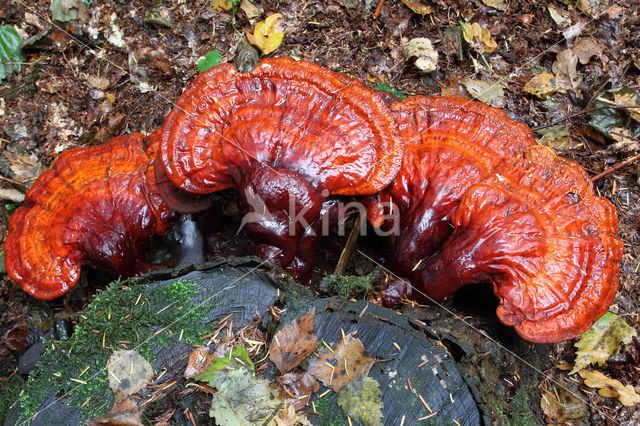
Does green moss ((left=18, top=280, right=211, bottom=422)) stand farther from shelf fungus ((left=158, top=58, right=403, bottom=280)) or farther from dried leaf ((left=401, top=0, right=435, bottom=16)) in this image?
dried leaf ((left=401, top=0, right=435, bottom=16))

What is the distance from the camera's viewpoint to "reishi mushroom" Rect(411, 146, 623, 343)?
3260 millimetres

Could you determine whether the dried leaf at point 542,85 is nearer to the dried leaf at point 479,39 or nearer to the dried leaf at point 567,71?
the dried leaf at point 567,71

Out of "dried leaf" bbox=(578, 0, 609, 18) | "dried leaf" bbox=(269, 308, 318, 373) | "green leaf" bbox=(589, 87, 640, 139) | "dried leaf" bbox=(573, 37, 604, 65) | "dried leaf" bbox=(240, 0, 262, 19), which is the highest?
"dried leaf" bbox=(240, 0, 262, 19)

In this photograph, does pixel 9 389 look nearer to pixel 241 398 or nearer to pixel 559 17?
pixel 241 398

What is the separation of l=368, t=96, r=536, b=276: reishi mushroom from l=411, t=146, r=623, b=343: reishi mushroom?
145 mm

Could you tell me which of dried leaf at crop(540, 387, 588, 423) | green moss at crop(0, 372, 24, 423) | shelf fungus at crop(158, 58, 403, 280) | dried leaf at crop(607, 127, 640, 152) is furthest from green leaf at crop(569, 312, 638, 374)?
green moss at crop(0, 372, 24, 423)

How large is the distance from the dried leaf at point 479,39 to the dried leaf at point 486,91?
18.2 inches

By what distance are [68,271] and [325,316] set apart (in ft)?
8.38

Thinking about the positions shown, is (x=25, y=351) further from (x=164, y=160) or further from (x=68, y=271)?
(x=164, y=160)

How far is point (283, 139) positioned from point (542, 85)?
3382mm

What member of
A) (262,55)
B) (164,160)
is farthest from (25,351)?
(262,55)

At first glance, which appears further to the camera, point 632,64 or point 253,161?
point 632,64

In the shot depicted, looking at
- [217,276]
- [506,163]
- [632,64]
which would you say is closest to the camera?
[217,276]

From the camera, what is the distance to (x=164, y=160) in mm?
3725
